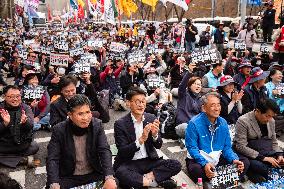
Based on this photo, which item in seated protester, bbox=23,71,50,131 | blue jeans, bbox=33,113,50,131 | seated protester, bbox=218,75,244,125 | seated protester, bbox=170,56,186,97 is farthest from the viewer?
seated protester, bbox=170,56,186,97

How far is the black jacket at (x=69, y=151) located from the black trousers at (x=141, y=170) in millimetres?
523

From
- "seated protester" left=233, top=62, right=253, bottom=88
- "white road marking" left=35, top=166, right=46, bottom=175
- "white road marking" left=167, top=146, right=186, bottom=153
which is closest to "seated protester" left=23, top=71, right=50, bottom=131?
"white road marking" left=35, top=166, right=46, bottom=175

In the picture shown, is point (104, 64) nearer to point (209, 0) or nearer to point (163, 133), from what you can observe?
point (163, 133)

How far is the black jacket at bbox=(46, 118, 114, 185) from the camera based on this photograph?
3.85m

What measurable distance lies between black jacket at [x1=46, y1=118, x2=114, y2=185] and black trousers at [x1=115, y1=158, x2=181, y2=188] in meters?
0.52

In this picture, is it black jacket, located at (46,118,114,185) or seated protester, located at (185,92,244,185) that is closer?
black jacket, located at (46,118,114,185)

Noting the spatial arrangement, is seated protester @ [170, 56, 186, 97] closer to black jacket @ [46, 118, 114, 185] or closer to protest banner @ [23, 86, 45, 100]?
protest banner @ [23, 86, 45, 100]

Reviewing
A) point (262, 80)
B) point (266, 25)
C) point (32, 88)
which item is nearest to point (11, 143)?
point (32, 88)

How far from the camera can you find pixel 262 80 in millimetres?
6434

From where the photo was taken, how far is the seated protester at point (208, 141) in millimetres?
4617

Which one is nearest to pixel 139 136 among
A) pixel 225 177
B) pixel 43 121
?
pixel 225 177

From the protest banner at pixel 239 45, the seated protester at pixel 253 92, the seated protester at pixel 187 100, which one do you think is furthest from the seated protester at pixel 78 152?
the protest banner at pixel 239 45

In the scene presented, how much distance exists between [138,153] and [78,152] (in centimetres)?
95

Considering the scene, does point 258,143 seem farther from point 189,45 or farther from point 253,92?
point 189,45
